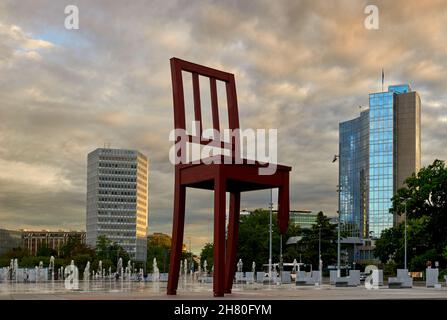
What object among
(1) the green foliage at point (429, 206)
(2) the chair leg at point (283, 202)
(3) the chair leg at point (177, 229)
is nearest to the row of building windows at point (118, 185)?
(1) the green foliage at point (429, 206)

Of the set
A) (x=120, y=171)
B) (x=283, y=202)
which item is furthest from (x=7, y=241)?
(x=283, y=202)

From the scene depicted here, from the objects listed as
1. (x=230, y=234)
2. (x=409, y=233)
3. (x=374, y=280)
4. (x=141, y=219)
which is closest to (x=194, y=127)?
(x=230, y=234)

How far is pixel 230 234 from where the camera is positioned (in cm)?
1049

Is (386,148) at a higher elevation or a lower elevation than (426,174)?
higher

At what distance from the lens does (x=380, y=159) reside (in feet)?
298

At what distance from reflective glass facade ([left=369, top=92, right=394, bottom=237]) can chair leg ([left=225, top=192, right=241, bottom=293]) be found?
81.9 m

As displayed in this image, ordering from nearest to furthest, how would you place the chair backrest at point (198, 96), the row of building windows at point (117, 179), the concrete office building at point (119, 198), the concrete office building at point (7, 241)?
the chair backrest at point (198, 96)
the concrete office building at point (7, 241)
the concrete office building at point (119, 198)
the row of building windows at point (117, 179)

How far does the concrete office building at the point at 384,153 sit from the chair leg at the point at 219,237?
82203mm

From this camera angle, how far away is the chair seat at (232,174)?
904 centimetres

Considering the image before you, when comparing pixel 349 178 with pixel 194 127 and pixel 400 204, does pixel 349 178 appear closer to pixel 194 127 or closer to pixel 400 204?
pixel 400 204

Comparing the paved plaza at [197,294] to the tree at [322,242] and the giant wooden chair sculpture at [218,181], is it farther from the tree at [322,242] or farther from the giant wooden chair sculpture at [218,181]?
the tree at [322,242]

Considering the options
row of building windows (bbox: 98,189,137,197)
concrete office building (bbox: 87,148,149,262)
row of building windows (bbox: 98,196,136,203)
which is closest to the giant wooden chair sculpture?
concrete office building (bbox: 87,148,149,262)

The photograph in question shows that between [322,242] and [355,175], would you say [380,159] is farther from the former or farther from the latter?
[322,242]
